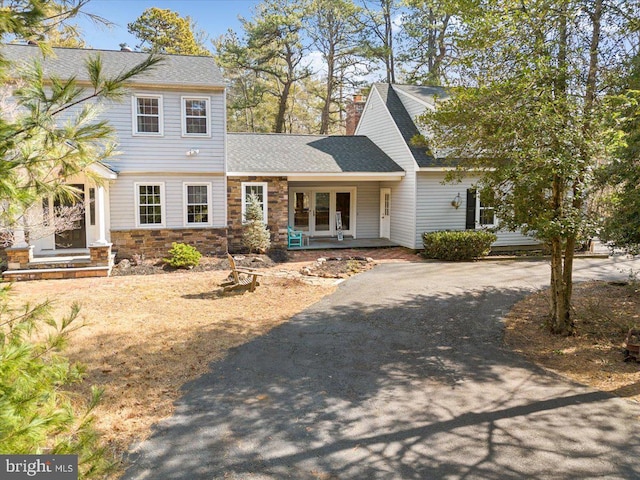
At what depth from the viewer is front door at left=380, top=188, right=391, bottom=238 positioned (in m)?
19.2

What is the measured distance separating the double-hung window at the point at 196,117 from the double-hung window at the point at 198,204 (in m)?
1.69

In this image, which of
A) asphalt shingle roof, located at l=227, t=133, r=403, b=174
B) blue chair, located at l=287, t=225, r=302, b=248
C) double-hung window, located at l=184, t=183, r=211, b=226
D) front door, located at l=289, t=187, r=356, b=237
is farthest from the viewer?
front door, located at l=289, t=187, r=356, b=237

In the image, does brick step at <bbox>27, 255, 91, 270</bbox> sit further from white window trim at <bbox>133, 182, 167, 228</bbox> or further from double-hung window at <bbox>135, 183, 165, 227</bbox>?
double-hung window at <bbox>135, 183, 165, 227</bbox>

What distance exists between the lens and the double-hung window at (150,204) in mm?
14820

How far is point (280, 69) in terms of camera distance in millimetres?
30203

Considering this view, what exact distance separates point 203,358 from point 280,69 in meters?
26.7

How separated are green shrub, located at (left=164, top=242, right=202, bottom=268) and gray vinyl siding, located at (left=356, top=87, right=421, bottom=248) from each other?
7785 millimetres

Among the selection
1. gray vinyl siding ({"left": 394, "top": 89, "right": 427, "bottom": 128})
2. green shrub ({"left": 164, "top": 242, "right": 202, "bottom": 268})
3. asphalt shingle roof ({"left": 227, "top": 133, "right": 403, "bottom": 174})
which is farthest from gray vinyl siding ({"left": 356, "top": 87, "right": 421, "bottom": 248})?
green shrub ({"left": 164, "top": 242, "right": 202, "bottom": 268})

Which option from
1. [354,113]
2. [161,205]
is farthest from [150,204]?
[354,113]

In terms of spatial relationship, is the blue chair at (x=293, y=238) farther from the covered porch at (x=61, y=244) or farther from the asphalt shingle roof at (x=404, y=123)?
the covered porch at (x=61, y=244)

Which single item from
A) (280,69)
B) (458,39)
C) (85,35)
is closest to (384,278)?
(458,39)

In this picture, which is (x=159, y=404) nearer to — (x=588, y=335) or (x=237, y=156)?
(x=588, y=335)

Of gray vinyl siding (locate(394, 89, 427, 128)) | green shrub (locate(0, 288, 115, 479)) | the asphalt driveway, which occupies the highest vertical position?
gray vinyl siding (locate(394, 89, 427, 128))

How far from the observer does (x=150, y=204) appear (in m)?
14.9
